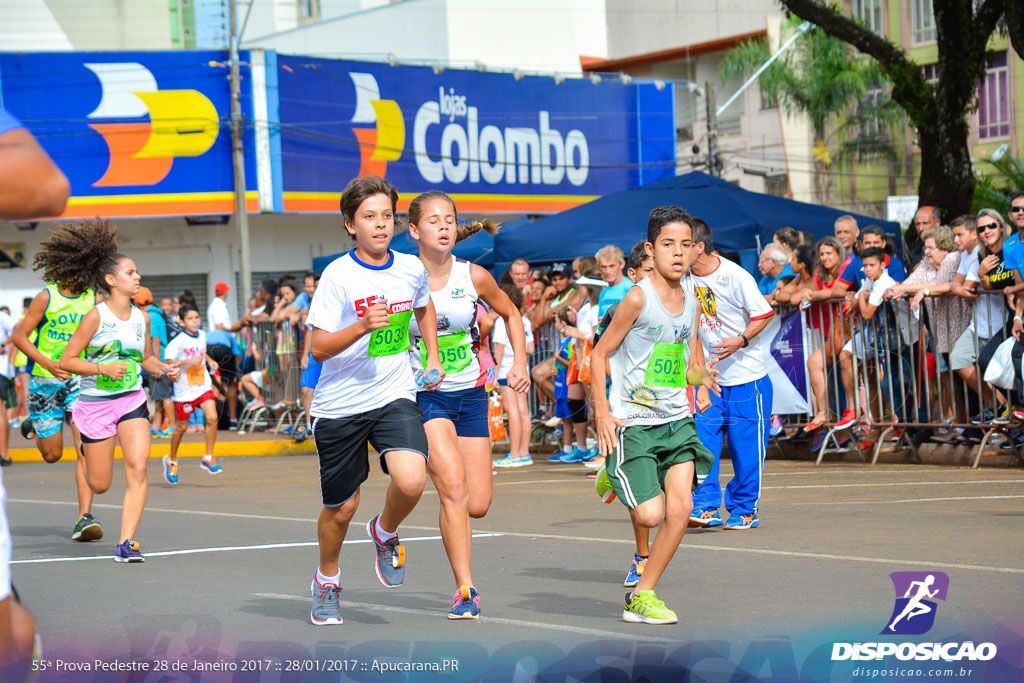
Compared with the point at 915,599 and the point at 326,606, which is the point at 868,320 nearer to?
the point at 915,599

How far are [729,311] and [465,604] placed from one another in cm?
346

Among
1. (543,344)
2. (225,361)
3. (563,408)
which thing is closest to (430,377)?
(563,408)

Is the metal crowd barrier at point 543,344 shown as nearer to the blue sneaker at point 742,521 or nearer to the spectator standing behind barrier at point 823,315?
the spectator standing behind barrier at point 823,315

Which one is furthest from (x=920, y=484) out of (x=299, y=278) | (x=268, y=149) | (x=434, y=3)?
(x=434, y=3)

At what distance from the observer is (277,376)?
1997cm

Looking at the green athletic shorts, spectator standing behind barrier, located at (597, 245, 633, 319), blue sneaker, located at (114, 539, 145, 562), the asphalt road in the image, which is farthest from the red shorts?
the green athletic shorts

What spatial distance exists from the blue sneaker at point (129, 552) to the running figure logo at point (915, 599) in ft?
15.0

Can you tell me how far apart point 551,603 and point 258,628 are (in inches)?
57.0

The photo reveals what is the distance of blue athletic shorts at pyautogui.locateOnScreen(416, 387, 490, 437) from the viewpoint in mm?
6730

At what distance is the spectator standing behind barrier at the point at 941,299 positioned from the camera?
12.1 meters

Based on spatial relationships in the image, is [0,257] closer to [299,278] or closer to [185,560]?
[299,278]

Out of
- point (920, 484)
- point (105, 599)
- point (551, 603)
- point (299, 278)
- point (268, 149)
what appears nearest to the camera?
point (551, 603)

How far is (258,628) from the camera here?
625 centimetres

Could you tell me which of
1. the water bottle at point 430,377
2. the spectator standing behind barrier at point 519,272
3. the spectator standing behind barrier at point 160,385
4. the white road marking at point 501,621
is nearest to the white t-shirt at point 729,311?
the water bottle at point 430,377
